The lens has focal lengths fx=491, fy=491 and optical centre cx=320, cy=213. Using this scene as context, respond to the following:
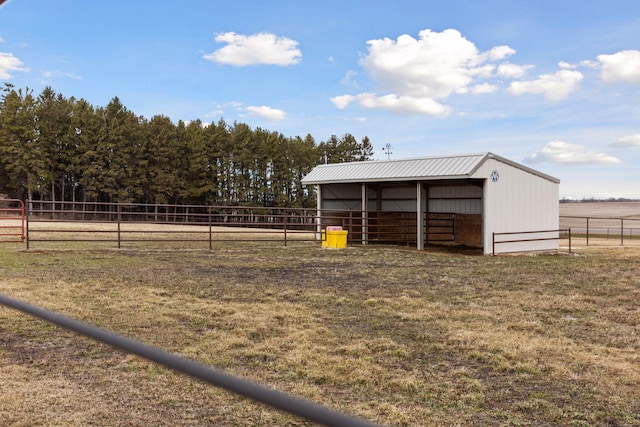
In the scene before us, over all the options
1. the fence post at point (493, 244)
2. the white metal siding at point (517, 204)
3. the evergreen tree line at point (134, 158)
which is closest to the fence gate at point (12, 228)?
the fence post at point (493, 244)

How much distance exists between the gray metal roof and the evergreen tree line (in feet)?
100

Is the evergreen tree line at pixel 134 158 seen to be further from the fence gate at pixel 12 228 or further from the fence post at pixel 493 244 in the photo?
the fence post at pixel 493 244

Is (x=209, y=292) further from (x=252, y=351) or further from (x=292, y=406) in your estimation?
(x=292, y=406)

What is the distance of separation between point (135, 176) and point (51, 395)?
158ft

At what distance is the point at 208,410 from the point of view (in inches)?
138

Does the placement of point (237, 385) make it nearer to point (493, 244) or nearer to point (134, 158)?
point (493, 244)

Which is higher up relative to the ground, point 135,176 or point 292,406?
point 135,176

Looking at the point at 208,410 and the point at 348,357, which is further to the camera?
the point at 348,357

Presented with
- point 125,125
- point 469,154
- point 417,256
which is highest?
point 125,125

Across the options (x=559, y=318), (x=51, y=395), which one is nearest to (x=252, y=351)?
(x=51, y=395)

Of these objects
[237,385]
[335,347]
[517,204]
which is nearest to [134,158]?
[517,204]

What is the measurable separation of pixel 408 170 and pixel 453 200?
329 cm

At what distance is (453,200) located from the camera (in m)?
20.6

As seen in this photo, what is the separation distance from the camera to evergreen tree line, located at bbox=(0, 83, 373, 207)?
4506cm
